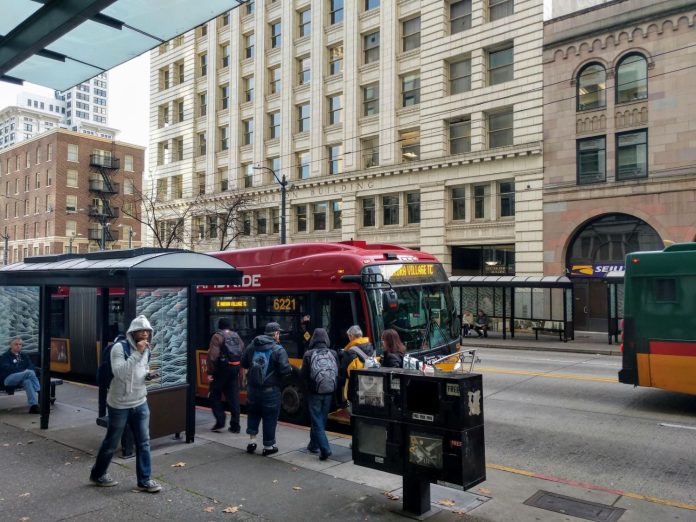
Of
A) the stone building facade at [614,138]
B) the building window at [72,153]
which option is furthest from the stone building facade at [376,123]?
the building window at [72,153]

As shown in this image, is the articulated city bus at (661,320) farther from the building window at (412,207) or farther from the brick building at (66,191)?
the brick building at (66,191)

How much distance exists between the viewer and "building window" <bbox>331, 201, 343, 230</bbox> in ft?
124

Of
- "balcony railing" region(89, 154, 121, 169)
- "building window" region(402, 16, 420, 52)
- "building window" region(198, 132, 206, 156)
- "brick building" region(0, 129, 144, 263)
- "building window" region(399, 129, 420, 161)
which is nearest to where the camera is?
"building window" region(399, 129, 420, 161)

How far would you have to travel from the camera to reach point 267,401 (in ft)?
25.6

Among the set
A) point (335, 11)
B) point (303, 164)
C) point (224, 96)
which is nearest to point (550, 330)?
point (303, 164)

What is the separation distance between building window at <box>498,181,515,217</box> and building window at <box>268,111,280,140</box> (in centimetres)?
1752

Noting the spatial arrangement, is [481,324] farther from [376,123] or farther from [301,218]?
[301,218]

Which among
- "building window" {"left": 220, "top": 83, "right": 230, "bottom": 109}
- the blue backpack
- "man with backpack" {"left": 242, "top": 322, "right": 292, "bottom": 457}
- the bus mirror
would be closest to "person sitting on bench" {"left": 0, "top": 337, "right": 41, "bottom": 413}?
"man with backpack" {"left": 242, "top": 322, "right": 292, "bottom": 457}

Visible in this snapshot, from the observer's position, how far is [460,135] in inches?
1293

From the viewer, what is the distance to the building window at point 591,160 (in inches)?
1085

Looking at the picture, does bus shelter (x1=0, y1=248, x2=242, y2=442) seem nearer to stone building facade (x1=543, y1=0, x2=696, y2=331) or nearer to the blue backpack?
the blue backpack

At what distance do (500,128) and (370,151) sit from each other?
847 cm

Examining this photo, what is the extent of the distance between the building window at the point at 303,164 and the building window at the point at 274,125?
268cm

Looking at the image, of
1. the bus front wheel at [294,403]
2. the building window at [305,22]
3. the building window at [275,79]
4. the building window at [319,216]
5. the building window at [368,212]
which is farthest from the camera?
the building window at [275,79]
